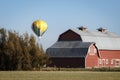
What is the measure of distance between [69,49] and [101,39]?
9.77 metres

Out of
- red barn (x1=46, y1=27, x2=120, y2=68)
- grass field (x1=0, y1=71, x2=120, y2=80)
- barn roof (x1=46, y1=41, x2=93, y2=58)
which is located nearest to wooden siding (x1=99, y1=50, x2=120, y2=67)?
red barn (x1=46, y1=27, x2=120, y2=68)

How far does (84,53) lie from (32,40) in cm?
1308

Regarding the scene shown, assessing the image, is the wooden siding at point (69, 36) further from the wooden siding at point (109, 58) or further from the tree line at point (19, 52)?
the tree line at point (19, 52)

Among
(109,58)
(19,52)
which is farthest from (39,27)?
(109,58)

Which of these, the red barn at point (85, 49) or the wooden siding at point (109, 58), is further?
the wooden siding at point (109, 58)

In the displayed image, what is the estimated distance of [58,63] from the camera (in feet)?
244

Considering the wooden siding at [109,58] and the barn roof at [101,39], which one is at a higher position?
the barn roof at [101,39]

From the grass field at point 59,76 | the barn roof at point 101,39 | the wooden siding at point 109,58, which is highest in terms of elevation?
the barn roof at point 101,39

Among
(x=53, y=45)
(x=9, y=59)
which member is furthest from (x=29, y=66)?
(x=53, y=45)

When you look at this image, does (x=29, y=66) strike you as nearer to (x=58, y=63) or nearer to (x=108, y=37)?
(x=58, y=63)

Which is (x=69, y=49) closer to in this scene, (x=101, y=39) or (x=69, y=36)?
(x=69, y=36)

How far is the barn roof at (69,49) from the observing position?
74.4 m

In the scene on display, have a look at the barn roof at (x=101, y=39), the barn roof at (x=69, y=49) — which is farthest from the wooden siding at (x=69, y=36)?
the barn roof at (x=69, y=49)

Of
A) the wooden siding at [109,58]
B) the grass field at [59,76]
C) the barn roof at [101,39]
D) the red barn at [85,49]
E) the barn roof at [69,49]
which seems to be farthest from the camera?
the barn roof at [101,39]
